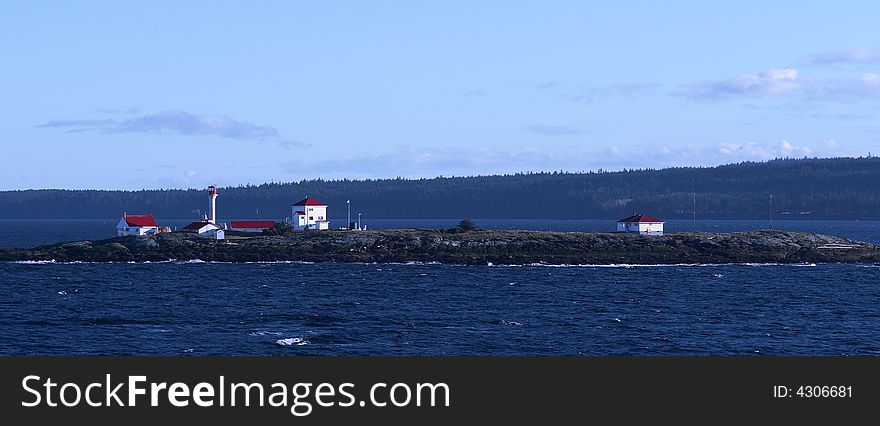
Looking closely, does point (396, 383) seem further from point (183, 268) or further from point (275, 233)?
point (275, 233)

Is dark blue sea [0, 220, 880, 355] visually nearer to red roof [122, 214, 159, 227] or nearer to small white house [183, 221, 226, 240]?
small white house [183, 221, 226, 240]

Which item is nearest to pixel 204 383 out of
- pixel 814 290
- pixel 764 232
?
pixel 814 290

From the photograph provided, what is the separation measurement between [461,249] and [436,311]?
5055 cm

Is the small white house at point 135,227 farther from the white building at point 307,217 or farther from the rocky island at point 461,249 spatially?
the white building at point 307,217

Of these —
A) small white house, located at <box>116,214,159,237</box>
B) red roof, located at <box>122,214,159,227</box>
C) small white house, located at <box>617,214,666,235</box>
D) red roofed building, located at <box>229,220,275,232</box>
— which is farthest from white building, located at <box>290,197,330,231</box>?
small white house, located at <box>617,214,666,235</box>

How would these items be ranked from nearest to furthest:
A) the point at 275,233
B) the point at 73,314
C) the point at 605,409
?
the point at 605,409, the point at 73,314, the point at 275,233

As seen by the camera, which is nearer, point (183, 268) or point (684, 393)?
point (684, 393)

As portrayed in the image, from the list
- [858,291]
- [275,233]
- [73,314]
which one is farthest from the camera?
[275,233]

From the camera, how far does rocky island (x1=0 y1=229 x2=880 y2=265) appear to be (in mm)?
115688

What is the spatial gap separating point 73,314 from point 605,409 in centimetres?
4772

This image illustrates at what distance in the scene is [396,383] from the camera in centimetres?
2767

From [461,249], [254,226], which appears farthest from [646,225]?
[254,226]

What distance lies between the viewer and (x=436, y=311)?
6919cm

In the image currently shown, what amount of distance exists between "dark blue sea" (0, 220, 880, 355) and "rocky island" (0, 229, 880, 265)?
9.15 m
